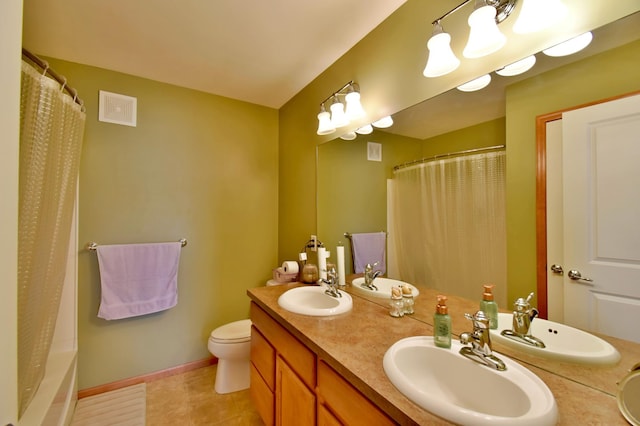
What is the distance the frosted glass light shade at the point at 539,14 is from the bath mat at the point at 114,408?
270cm

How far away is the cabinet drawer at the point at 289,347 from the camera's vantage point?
41.2 inches

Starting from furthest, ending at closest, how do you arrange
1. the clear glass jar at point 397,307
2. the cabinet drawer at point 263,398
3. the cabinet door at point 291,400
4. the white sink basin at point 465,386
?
1. the cabinet drawer at point 263,398
2. the clear glass jar at point 397,307
3. the cabinet door at point 291,400
4. the white sink basin at point 465,386

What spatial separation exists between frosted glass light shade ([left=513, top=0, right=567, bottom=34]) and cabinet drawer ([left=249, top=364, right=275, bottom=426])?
1856 millimetres

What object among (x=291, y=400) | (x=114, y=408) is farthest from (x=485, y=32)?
(x=114, y=408)

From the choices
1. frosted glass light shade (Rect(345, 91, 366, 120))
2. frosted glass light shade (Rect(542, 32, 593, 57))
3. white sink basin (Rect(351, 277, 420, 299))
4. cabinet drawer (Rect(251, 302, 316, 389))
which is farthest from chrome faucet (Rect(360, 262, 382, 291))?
frosted glass light shade (Rect(542, 32, 593, 57))

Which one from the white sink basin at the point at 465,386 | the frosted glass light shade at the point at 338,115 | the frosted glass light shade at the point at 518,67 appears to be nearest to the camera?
the white sink basin at the point at 465,386

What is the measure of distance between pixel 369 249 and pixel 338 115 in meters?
0.88

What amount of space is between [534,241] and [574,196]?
185 millimetres

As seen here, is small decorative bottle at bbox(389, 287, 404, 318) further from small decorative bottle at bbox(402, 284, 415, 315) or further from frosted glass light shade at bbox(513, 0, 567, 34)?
frosted glass light shade at bbox(513, 0, 567, 34)

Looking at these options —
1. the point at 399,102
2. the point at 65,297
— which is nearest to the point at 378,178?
the point at 399,102

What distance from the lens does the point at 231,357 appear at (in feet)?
6.29

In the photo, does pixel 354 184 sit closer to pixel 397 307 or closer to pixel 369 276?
pixel 369 276

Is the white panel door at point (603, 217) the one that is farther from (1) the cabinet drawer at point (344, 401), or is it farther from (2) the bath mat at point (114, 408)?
(2) the bath mat at point (114, 408)

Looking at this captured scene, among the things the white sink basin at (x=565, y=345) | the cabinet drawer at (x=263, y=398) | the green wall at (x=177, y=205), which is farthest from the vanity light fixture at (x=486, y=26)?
the green wall at (x=177, y=205)
